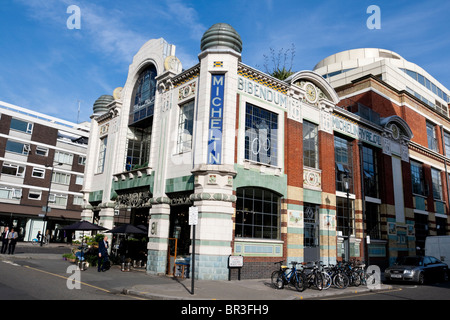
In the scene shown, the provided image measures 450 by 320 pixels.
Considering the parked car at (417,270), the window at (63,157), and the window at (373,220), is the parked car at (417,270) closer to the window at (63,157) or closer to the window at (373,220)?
the window at (373,220)

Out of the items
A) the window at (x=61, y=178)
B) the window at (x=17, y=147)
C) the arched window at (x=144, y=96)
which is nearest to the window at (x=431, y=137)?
the arched window at (x=144, y=96)

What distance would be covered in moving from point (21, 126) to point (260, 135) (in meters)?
39.8

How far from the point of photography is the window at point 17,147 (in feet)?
146

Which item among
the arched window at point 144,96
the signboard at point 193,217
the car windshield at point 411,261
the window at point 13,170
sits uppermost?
the arched window at point 144,96

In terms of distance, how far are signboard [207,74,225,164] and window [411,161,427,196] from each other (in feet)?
70.6

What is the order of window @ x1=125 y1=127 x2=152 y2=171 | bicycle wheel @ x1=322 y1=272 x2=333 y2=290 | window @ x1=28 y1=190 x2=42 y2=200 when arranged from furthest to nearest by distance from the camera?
window @ x1=28 y1=190 x2=42 y2=200 → window @ x1=125 y1=127 x2=152 y2=171 → bicycle wheel @ x1=322 y1=272 x2=333 y2=290

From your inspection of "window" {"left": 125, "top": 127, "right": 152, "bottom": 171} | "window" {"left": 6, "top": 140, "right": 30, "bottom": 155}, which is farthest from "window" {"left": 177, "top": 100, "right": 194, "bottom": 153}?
"window" {"left": 6, "top": 140, "right": 30, "bottom": 155}

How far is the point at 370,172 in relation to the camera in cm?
2659

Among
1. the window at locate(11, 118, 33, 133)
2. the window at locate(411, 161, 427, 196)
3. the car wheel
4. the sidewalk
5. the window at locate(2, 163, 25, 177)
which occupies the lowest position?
the sidewalk

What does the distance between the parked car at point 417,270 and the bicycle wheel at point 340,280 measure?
505 centimetres

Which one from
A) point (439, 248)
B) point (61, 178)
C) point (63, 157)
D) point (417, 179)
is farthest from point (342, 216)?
point (63, 157)

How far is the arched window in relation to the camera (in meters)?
23.2

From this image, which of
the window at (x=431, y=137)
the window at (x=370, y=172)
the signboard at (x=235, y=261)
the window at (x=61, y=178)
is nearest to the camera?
the signboard at (x=235, y=261)

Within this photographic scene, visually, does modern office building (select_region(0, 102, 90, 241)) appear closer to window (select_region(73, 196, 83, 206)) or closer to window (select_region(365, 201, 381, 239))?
window (select_region(73, 196, 83, 206))
